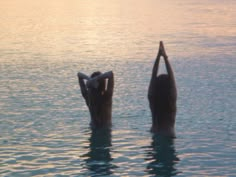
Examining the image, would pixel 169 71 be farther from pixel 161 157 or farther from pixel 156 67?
pixel 161 157

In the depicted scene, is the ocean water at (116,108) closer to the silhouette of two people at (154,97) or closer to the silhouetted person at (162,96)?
the silhouette of two people at (154,97)

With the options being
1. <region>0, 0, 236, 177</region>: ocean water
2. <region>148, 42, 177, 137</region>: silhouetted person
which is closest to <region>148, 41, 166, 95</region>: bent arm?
<region>148, 42, 177, 137</region>: silhouetted person

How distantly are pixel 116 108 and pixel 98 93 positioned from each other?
5.54 metres

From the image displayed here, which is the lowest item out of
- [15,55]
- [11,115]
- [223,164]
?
[223,164]

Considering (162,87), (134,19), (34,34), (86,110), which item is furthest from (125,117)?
(134,19)

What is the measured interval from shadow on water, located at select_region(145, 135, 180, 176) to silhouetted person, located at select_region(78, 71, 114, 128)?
164 cm

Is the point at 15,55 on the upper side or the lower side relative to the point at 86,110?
upper

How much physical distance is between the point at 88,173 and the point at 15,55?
24913mm

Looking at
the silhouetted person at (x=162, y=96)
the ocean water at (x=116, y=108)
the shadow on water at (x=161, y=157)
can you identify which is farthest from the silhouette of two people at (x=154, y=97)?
the ocean water at (x=116, y=108)

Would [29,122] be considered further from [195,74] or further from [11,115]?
[195,74]

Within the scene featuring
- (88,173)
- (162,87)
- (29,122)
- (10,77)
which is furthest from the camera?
(10,77)

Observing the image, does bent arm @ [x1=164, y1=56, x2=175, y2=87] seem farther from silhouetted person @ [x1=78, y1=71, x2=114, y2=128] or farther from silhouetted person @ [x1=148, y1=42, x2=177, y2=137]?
silhouetted person @ [x1=78, y1=71, x2=114, y2=128]

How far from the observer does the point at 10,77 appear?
30.5 meters

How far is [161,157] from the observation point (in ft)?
55.0
